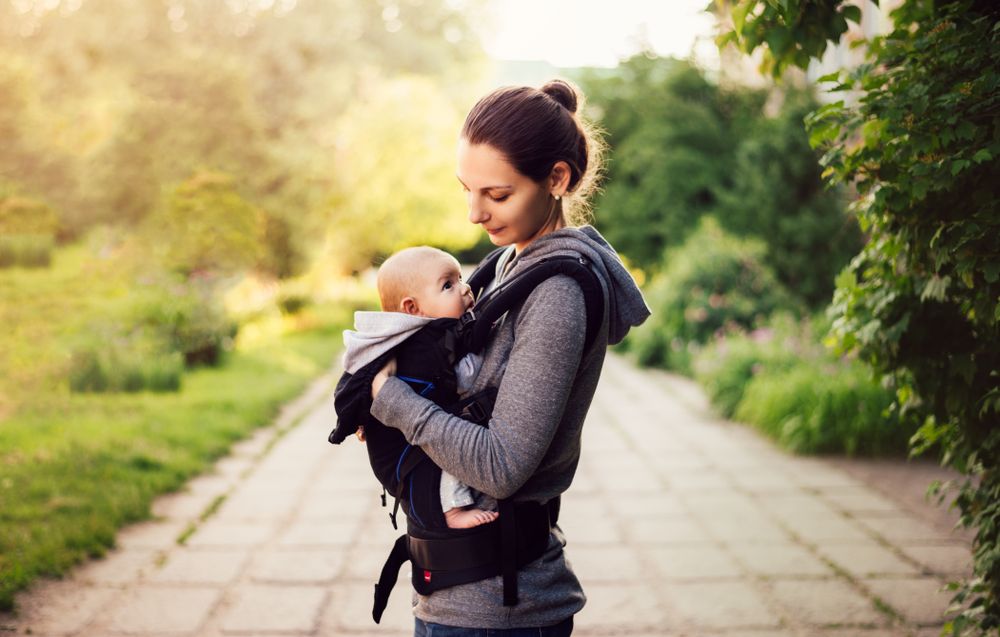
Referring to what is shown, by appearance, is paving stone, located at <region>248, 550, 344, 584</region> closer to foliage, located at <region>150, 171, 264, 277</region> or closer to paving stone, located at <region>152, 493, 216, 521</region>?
paving stone, located at <region>152, 493, 216, 521</region>

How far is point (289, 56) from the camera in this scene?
20.3 m

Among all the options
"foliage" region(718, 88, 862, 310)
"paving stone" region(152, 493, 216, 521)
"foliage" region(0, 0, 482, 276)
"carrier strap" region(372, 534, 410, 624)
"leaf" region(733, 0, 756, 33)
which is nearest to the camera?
"carrier strap" region(372, 534, 410, 624)

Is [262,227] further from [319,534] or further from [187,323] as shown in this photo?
[319,534]

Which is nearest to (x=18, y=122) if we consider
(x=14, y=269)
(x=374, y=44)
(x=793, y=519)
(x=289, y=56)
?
(x=14, y=269)

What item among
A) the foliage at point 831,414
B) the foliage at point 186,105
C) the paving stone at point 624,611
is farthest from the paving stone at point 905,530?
the foliage at point 186,105

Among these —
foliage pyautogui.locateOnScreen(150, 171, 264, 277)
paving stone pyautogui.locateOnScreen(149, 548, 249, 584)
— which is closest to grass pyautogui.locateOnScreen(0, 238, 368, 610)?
paving stone pyautogui.locateOnScreen(149, 548, 249, 584)

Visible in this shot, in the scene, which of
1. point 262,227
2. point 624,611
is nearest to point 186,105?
point 262,227

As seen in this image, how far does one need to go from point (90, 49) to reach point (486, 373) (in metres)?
17.9

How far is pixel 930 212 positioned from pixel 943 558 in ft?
8.68

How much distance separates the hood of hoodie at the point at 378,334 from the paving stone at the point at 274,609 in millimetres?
2301

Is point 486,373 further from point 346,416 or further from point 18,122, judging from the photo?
point 18,122

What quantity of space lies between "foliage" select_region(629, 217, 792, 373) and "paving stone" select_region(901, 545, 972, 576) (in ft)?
16.7

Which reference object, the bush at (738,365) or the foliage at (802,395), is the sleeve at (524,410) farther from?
the bush at (738,365)

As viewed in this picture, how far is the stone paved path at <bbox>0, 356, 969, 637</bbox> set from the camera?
11.8ft
